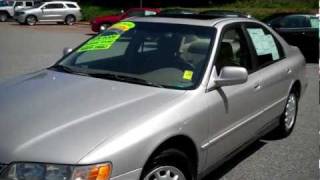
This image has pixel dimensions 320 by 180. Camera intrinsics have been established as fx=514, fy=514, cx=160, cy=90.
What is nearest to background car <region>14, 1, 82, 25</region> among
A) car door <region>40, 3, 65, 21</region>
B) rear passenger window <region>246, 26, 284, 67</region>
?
car door <region>40, 3, 65, 21</region>

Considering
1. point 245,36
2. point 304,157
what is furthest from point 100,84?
point 304,157

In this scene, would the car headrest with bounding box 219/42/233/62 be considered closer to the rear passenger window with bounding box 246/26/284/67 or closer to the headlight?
the rear passenger window with bounding box 246/26/284/67

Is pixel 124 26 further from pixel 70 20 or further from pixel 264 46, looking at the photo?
pixel 70 20

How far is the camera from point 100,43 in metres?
4.80

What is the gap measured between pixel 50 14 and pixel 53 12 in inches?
10.1

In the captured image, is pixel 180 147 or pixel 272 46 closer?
pixel 180 147

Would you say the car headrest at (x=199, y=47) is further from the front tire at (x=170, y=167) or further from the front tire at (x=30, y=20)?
the front tire at (x=30, y=20)

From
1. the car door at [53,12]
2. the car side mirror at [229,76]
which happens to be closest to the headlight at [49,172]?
the car side mirror at [229,76]

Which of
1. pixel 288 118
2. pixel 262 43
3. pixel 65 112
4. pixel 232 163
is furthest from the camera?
pixel 288 118

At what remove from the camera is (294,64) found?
600cm

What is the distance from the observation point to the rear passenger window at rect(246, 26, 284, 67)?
5141 millimetres

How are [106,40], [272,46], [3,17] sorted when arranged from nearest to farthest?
[106,40] < [272,46] < [3,17]

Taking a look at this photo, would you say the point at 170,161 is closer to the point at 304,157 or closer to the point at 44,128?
the point at 44,128

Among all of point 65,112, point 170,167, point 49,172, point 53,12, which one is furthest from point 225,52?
point 53,12
